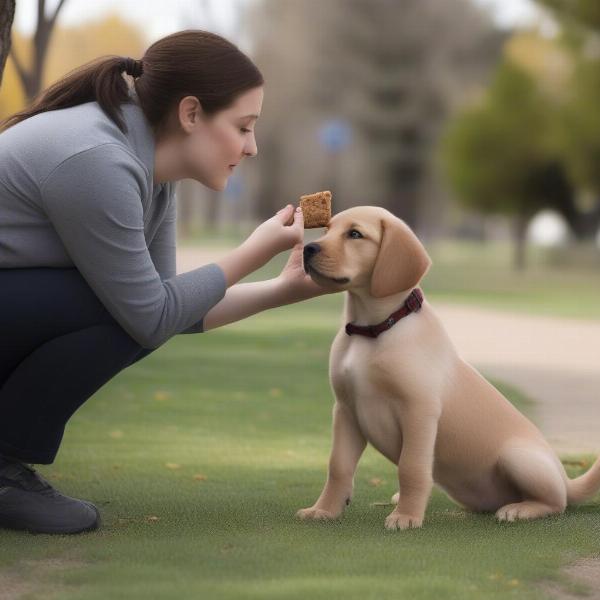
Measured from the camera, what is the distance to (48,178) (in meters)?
4.16

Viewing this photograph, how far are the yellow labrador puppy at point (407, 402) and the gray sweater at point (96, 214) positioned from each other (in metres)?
0.51

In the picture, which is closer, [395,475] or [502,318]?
[395,475]

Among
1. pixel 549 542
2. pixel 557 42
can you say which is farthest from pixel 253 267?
pixel 557 42

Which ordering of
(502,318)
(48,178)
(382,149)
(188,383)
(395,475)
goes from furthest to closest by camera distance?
(382,149) < (502,318) < (188,383) < (395,475) < (48,178)

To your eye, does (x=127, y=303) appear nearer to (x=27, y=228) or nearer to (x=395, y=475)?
(x=27, y=228)

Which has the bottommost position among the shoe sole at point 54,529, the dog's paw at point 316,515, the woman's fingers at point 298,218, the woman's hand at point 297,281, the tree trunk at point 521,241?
the tree trunk at point 521,241

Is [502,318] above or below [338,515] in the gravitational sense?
below

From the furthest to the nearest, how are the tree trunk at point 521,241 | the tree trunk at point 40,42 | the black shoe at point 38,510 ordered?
the tree trunk at point 521,241, the tree trunk at point 40,42, the black shoe at point 38,510

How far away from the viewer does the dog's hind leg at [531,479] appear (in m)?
4.68

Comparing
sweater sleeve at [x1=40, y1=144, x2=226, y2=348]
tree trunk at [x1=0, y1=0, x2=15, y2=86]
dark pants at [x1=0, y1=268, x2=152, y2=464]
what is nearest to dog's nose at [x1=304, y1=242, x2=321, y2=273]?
sweater sleeve at [x1=40, y1=144, x2=226, y2=348]

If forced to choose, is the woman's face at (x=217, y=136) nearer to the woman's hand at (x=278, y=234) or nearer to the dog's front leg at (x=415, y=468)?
the woman's hand at (x=278, y=234)

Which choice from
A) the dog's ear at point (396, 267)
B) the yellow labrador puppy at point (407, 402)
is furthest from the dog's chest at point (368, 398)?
the dog's ear at point (396, 267)

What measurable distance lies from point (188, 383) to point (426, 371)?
503 centimetres

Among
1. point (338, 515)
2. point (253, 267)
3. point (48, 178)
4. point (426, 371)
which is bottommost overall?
point (338, 515)
